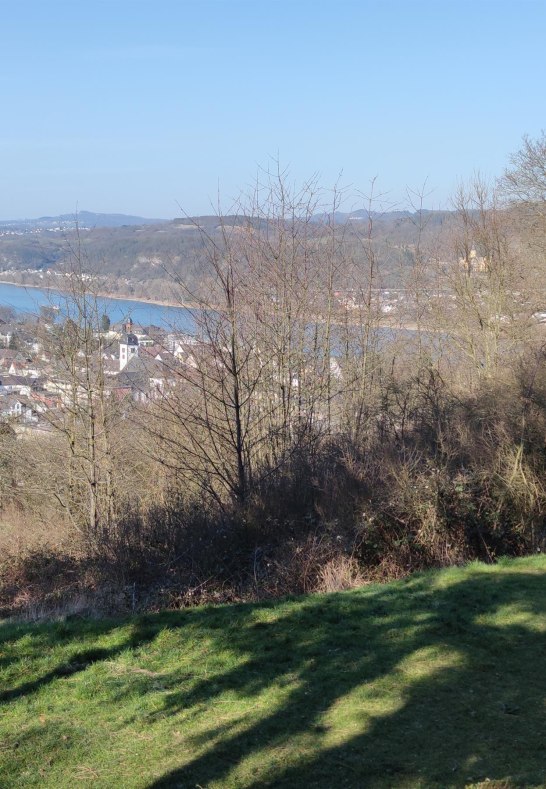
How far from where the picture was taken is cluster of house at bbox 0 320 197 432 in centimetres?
1493

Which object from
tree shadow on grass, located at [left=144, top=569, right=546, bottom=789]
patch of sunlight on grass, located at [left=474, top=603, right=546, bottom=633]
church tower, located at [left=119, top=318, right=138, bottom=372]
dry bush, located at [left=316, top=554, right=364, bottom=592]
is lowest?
dry bush, located at [left=316, top=554, right=364, bottom=592]

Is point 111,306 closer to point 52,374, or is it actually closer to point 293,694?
point 52,374

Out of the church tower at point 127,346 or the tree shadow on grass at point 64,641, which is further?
the church tower at point 127,346

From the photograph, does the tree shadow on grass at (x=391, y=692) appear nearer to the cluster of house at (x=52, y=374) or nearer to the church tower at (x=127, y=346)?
the cluster of house at (x=52, y=374)

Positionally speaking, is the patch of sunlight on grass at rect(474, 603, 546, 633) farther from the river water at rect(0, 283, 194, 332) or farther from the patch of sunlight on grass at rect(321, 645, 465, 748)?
the river water at rect(0, 283, 194, 332)

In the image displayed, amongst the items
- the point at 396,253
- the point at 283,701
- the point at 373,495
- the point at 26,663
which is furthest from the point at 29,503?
the point at 283,701

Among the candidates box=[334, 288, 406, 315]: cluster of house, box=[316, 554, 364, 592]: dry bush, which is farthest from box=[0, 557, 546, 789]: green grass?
box=[334, 288, 406, 315]: cluster of house

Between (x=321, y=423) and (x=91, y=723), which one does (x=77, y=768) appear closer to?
(x=91, y=723)

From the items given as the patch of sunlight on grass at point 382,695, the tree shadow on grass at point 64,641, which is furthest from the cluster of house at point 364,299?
the patch of sunlight on grass at point 382,695

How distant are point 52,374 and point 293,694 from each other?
49.3ft

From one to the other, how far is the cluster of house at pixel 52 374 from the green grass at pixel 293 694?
798 centimetres

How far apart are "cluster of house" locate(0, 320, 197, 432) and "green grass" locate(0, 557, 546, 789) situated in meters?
7.98

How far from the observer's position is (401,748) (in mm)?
4094

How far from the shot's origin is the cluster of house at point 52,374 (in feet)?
49.0
